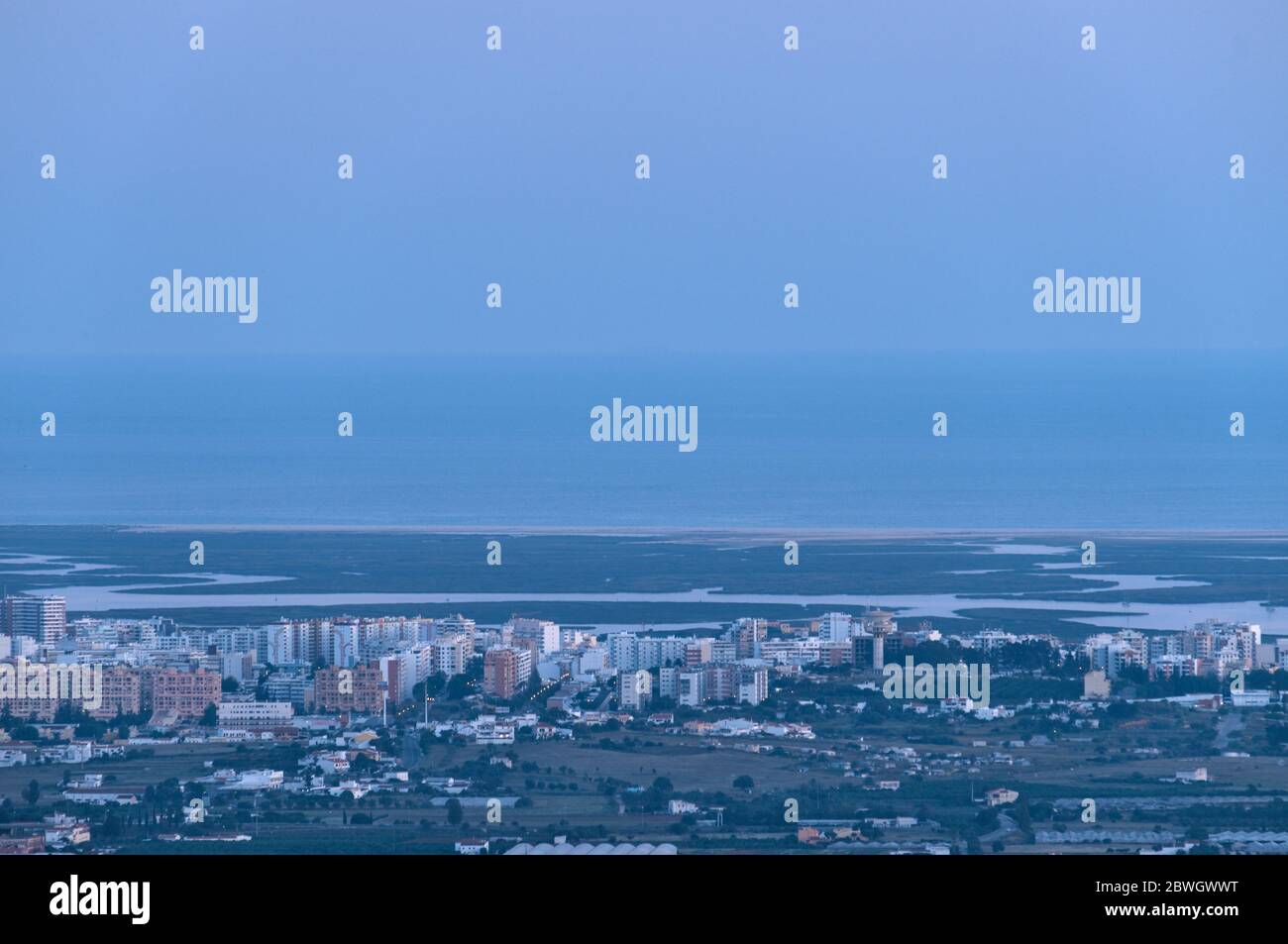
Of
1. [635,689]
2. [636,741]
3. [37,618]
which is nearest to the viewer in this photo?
[636,741]

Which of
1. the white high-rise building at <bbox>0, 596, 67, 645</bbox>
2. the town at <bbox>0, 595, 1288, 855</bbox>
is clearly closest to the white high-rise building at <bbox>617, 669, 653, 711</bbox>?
the town at <bbox>0, 595, 1288, 855</bbox>

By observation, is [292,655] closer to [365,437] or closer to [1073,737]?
[1073,737]

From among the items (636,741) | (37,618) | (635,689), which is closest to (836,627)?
(635,689)

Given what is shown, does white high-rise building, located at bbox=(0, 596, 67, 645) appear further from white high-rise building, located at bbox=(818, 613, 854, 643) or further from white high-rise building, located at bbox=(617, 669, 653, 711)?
white high-rise building, located at bbox=(818, 613, 854, 643)

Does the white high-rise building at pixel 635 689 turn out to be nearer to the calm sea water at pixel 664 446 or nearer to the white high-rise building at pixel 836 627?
the white high-rise building at pixel 836 627

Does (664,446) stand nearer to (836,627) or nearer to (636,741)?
(836,627)

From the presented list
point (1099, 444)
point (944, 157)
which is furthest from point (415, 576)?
point (1099, 444)

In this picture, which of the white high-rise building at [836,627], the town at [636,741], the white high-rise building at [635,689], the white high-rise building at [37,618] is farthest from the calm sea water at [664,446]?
the white high-rise building at [635,689]
